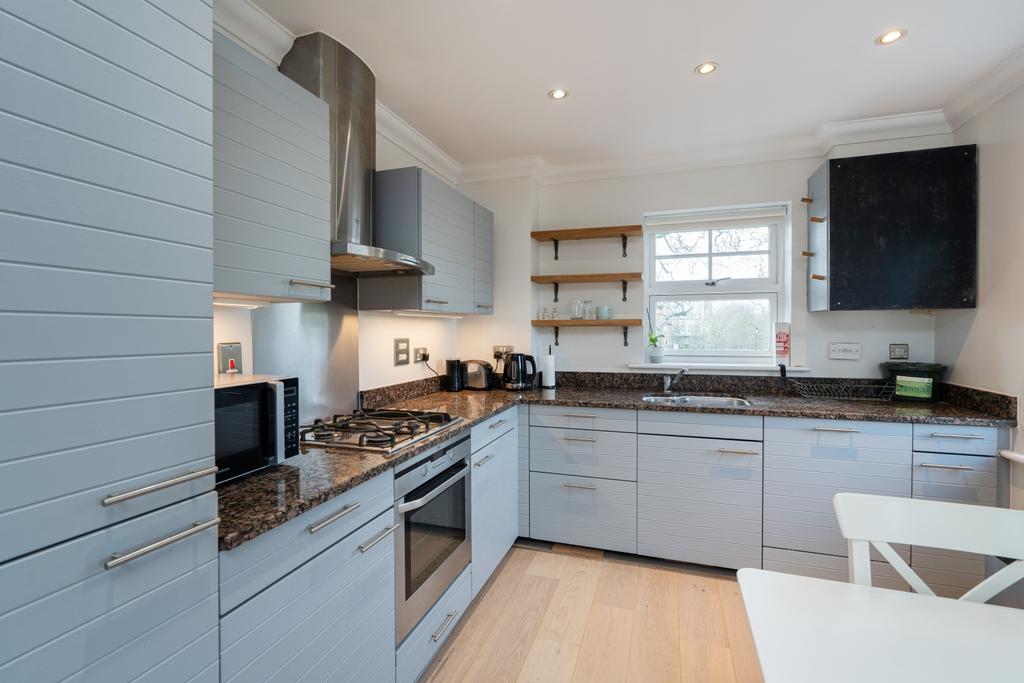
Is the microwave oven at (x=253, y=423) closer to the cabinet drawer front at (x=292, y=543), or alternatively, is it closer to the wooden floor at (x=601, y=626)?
the cabinet drawer front at (x=292, y=543)

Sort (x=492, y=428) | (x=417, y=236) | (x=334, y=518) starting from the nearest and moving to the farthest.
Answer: (x=334, y=518) < (x=417, y=236) < (x=492, y=428)

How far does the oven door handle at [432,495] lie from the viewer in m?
1.54

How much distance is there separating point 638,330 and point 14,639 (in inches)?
118

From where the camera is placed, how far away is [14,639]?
613mm

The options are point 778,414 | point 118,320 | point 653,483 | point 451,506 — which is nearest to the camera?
point 118,320

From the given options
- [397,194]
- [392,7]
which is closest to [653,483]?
[397,194]

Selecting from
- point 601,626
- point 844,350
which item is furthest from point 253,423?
point 844,350

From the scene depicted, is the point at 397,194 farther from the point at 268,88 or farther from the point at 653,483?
the point at 653,483

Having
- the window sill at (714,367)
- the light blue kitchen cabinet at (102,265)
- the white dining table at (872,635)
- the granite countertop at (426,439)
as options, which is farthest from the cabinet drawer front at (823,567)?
the light blue kitchen cabinet at (102,265)

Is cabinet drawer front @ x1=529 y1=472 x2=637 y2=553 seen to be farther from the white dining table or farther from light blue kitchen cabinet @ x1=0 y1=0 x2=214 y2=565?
light blue kitchen cabinet @ x1=0 y1=0 x2=214 y2=565

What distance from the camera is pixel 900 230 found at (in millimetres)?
2387

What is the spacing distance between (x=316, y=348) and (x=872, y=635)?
200cm

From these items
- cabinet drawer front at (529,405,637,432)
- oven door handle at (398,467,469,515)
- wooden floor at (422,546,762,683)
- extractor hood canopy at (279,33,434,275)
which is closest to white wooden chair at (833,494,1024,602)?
wooden floor at (422,546,762,683)

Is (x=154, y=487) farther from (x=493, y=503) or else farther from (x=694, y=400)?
(x=694, y=400)
